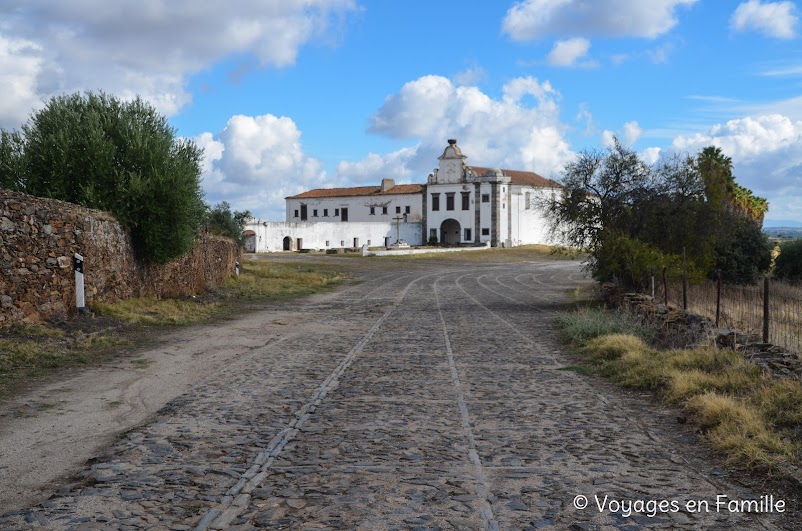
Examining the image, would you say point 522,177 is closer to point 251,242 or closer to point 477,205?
point 477,205

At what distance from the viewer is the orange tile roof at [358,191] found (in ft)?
350

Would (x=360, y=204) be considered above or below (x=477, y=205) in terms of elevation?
above

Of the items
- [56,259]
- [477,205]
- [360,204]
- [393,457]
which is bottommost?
[393,457]

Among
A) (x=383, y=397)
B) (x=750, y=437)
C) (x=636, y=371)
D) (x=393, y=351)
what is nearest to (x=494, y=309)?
(x=393, y=351)

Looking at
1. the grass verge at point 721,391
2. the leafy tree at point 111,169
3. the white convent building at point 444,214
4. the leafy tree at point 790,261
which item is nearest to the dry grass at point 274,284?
the leafy tree at point 111,169

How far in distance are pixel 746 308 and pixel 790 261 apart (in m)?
25.5

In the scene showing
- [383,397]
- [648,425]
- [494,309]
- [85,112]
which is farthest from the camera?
[494,309]

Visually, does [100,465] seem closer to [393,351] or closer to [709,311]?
[393,351]

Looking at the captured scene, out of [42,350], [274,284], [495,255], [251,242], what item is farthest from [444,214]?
[42,350]

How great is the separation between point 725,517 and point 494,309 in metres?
19.5

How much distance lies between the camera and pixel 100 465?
22.7ft

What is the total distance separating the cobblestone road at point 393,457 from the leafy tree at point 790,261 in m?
36.6

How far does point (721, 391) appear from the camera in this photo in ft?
32.9

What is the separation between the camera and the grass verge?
24.2ft
